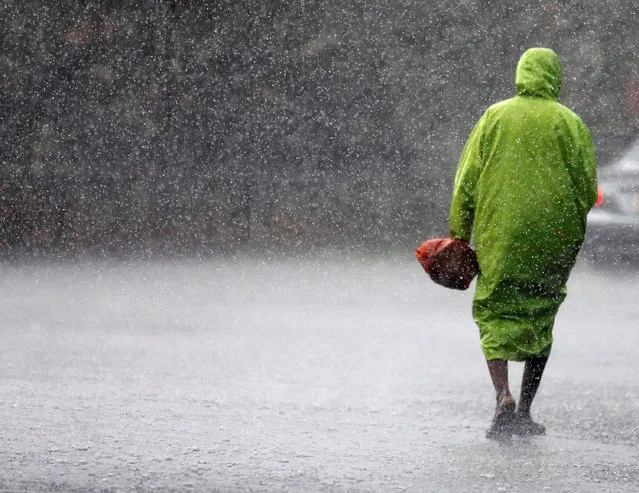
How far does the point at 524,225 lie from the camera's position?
6.06m

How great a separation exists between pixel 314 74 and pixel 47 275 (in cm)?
875

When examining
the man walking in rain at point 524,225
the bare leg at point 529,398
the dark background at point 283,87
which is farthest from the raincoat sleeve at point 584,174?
the dark background at point 283,87

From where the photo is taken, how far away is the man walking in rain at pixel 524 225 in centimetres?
606

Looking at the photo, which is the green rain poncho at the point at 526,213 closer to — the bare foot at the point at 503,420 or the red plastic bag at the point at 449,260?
the red plastic bag at the point at 449,260

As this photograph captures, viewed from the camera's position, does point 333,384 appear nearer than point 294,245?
Yes

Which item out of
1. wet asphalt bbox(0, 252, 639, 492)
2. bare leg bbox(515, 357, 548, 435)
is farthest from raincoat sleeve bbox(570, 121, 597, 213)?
wet asphalt bbox(0, 252, 639, 492)

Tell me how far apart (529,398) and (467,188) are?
891 mm

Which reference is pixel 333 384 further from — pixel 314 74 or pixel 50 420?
pixel 314 74

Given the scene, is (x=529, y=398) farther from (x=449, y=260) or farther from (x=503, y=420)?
(x=449, y=260)

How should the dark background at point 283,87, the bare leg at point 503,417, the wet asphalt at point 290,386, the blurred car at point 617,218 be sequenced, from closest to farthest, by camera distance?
the wet asphalt at point 290,386 → the bare leg at point 503,417 → the blurred car at point 617,218 → the dark background at point 283,87

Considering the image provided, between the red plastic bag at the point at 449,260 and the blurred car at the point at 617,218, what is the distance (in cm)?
548

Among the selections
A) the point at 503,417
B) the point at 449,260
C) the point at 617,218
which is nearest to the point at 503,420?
the point at 503,417

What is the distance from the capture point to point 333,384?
7273 millimetres

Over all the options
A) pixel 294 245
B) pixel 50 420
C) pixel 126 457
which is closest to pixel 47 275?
pixel 294 245
